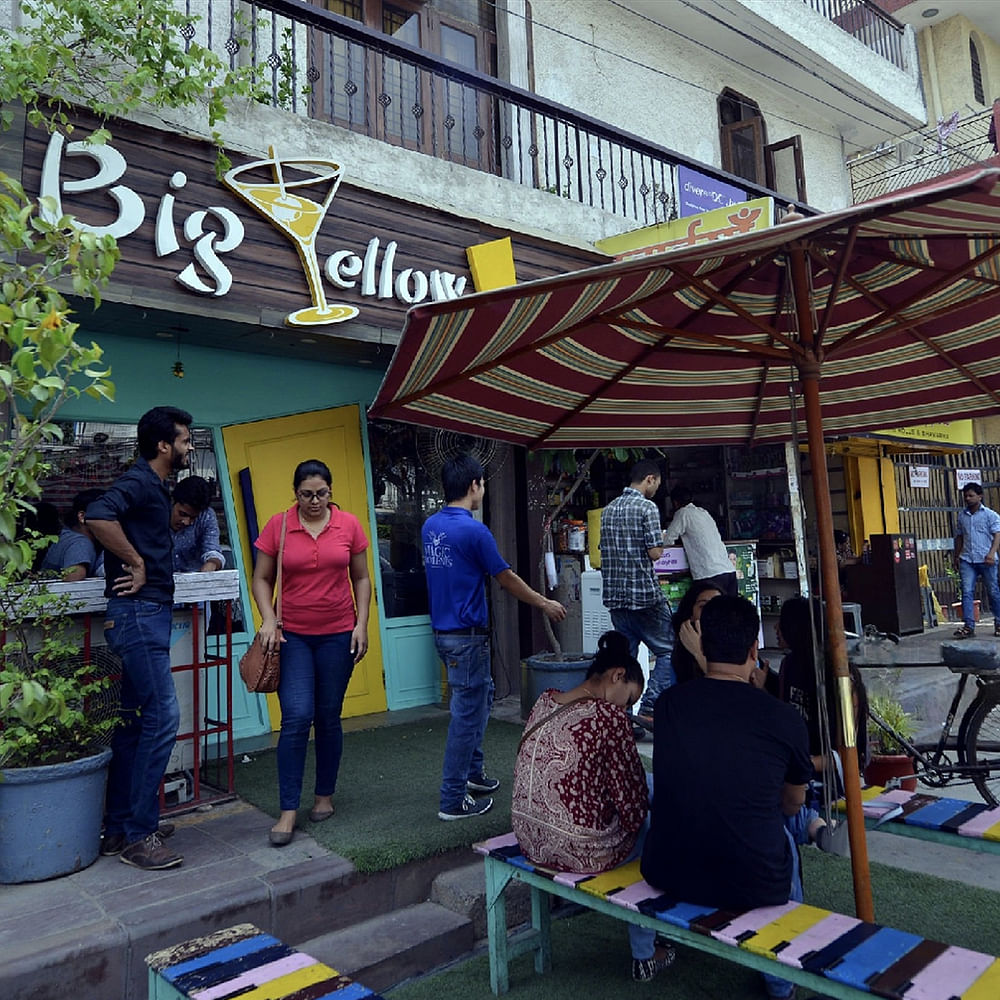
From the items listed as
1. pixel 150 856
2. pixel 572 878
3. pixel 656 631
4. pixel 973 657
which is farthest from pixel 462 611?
pixel 973 657

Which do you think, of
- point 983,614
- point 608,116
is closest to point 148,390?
point 608,116

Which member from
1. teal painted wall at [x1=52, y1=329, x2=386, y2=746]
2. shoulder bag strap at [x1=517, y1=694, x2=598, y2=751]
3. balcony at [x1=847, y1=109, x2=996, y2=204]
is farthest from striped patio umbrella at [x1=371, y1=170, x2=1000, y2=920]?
balcony at [x1=847, y1=109, x2=996, y2=204]

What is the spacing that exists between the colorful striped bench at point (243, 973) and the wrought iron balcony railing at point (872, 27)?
48.1 ft

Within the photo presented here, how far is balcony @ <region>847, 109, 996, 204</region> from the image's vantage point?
1375cm

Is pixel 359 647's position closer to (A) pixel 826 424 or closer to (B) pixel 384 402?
(B) pixel 384 402

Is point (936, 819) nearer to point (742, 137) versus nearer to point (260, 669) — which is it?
point (260, 669)

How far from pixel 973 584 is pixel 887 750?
685cm

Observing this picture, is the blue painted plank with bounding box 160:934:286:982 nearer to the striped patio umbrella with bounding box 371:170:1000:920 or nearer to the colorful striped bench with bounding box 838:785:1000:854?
the striped patio umbrella with bounding box 371:170:1000:920

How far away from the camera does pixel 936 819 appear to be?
2.94 m

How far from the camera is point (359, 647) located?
404 cm

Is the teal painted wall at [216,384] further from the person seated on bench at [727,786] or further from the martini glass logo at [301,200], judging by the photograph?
the person seated on bench at [727,786]

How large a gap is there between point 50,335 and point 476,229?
15.4 feet

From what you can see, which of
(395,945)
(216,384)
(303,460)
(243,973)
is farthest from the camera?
(303,460)

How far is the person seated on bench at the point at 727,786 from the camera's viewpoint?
238 cm
